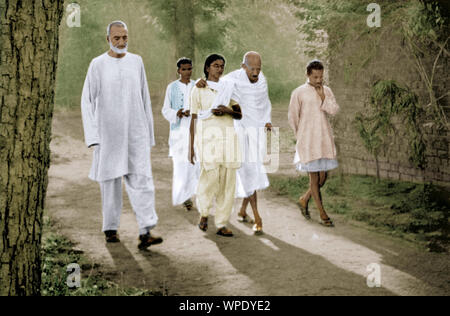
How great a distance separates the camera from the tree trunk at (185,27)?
15.1 metres

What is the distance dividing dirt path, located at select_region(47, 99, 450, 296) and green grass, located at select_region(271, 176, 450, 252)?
43cm

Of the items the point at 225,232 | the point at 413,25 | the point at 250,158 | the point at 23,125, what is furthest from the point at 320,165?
the point at 23,125

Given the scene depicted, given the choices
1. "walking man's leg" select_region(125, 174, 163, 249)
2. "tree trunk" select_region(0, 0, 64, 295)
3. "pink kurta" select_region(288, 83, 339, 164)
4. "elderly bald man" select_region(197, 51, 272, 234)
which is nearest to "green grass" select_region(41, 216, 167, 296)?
"walking man's leg" select_region(125, 174, 163, 249)

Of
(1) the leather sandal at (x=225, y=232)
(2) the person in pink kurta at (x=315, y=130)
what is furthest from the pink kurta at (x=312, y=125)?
(1) the leather sandal at (x=225, y=232)

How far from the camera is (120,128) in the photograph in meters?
6.14

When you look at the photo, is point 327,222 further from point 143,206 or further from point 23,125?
point 23,125

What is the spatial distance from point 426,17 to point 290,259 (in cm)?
409

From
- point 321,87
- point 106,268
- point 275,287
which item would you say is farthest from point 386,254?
point 106,268

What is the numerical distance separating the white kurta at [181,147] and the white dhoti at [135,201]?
67.9 inches

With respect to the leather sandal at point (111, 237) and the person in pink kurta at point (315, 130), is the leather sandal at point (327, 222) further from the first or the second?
the leather sandal at point (111, 237)

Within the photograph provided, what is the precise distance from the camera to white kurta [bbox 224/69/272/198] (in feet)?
A: 22.6

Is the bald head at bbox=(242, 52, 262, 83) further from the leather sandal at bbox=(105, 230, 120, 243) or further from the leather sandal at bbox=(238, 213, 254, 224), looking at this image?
the leather sandal at bbox=(105, 230, 120, 243)

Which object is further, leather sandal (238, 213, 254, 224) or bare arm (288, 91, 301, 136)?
leather sandal (238, 213, 254, 224)

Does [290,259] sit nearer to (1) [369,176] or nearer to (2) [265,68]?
(1) [369,176]
